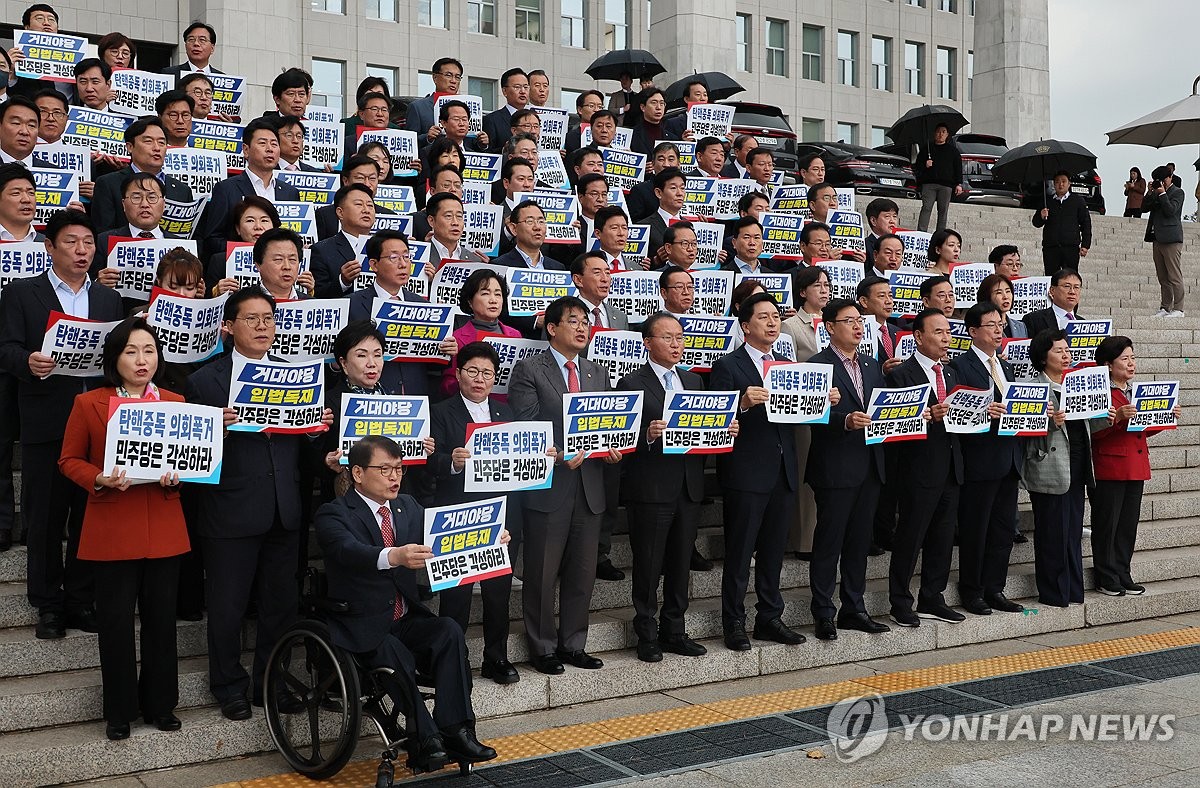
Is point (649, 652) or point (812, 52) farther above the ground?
point (812, 52)

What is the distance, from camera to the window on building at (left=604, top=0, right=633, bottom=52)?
45281 millimetres

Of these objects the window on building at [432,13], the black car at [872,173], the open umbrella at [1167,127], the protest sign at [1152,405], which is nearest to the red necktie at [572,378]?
the protest sign at [1152,405]

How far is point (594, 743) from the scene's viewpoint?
7234 millimetres

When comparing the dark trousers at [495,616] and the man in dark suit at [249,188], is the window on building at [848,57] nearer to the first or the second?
the man in dark suit at [249,188]

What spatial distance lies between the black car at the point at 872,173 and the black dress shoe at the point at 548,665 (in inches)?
627

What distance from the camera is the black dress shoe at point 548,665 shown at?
797 cm

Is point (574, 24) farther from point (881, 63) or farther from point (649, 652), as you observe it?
point (649, 652)

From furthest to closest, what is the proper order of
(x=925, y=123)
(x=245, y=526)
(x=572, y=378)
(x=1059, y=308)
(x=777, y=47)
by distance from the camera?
(x=777, y=47), (x=925, y=123), (x=1059, y=308), (x=572, y=378), (x=245, y=526)

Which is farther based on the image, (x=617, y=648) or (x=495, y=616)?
(x=617, y=648)

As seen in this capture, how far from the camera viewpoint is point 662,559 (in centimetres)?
861

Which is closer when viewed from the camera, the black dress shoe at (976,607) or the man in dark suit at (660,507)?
the man in dark suit at (660,507)

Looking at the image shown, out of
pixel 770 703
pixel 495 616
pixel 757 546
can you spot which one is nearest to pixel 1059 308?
pixel 757 546

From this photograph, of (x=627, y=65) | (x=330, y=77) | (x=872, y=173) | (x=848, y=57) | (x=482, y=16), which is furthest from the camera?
(x=848, y=57)

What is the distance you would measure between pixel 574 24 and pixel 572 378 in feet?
127
